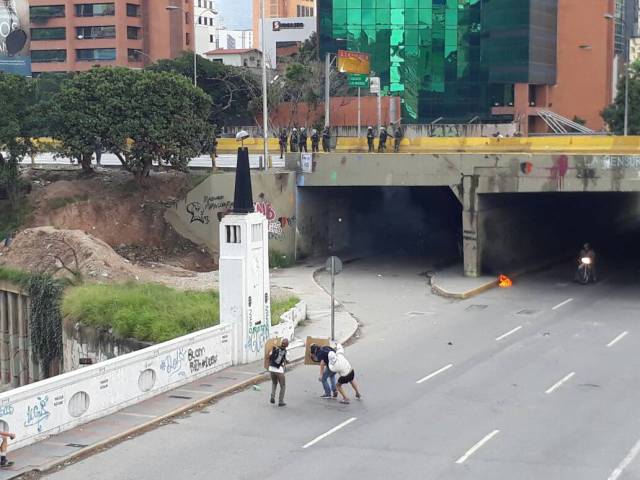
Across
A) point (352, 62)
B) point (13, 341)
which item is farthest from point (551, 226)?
point (352, 62)

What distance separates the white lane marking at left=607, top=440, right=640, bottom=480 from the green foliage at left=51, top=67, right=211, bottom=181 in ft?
101

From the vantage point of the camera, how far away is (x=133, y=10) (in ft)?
387

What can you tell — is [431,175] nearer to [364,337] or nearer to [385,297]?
[385,297]

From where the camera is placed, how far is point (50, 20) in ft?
386

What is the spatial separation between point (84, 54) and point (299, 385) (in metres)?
98.2

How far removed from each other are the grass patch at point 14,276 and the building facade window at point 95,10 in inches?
3211

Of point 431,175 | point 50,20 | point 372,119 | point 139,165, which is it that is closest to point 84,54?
point 50,20

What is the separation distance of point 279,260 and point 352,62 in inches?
1457

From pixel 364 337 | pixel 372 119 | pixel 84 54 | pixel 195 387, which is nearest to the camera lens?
pixel 195 387

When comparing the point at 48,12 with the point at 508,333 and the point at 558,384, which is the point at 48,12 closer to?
the point at 508,333

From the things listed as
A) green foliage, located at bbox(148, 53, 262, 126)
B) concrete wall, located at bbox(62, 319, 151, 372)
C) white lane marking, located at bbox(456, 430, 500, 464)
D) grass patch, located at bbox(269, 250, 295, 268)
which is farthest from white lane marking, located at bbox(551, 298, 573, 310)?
green foliage, located at bbox(148, 53, 262, 126)

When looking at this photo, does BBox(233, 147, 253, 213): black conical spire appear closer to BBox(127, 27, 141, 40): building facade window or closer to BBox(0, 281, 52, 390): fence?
BBox(0, 281, 52, 390): fence

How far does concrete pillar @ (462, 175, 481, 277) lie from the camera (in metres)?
42.4

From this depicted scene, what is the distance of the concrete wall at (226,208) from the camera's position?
151 ft
